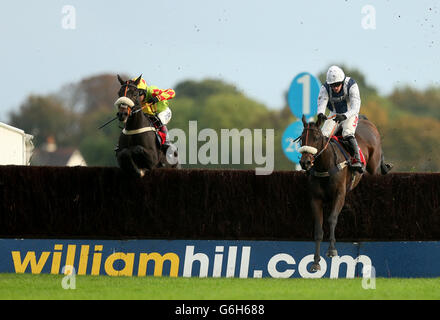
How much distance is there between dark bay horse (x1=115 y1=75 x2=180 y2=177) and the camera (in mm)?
12539

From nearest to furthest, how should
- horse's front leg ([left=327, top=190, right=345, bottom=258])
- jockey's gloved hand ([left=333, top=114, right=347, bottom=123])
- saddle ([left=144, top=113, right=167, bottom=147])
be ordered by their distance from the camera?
horse's front leg ([left=327, top=190, right=345, bottom=258]), jockey's gloved hand ([left=333, top=114, right=347, bottom=123]), saddle ([left=144, top=113, right=167, bottom=147])

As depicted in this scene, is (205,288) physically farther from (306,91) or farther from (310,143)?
(306,91)

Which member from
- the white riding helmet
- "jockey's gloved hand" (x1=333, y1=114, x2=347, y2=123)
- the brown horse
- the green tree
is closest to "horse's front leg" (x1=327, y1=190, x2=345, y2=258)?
the brown horse

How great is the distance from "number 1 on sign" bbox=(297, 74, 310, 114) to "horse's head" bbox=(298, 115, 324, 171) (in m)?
2.86

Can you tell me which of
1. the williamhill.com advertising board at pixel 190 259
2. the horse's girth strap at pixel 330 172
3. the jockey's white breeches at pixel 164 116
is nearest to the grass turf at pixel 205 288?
the williamhill.com advertising board at pixel 190 259

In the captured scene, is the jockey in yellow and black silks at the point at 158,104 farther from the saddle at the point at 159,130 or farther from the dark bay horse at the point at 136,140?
the dark bay horse at the point at 136,140

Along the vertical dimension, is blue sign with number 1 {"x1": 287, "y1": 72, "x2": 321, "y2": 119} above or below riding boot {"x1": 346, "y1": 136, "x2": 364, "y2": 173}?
above

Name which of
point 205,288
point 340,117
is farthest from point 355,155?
point 205,288

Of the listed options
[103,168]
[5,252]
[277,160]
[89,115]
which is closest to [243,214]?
[103,168]

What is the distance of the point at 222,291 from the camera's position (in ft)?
33.7

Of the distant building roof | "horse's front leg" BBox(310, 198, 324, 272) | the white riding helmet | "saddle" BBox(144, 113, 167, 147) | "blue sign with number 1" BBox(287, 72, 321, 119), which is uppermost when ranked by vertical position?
the white riding helmet

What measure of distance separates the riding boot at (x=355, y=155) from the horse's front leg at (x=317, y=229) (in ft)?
2.76

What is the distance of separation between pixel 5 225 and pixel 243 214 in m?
3.57

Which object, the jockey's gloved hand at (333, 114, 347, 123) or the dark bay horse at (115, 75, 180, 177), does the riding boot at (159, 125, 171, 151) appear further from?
the jockey's gloved hand at (333, 114, 347, 123)
